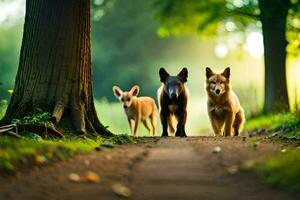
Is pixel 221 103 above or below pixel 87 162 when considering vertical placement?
above

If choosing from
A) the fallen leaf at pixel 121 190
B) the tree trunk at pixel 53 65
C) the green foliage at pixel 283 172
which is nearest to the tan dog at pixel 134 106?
the tree trunk at pixel 53 65

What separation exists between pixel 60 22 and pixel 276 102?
32.7ft

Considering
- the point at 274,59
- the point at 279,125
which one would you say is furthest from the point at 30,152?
the point at 274,59

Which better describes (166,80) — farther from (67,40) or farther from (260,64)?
(260,64)

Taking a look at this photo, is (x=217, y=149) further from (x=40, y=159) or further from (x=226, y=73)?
(x=226, y=73)

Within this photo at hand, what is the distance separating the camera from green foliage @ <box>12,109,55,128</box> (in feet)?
29.3

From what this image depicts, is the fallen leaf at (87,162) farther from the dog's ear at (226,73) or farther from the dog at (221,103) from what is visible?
the dog's ear at (226,73)

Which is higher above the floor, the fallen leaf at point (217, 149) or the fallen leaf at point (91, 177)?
the fallen leaf at point (217, 149)

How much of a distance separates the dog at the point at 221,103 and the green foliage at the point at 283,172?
6.15 meters

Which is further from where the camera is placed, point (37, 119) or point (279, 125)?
point (279, 125)

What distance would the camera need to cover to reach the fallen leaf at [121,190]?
16.9 feet

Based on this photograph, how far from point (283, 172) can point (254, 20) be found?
16.1 meters

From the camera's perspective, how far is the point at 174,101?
1241cm

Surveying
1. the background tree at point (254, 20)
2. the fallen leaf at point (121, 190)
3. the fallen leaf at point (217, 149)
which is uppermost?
the background tree at point (254, 20)
